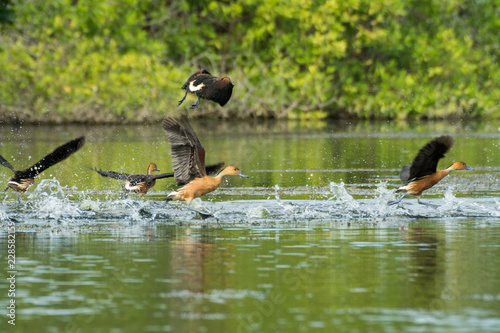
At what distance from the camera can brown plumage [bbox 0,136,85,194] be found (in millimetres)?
14664

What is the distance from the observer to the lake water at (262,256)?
8.14 meters

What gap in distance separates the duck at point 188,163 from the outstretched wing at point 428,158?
8.25ft

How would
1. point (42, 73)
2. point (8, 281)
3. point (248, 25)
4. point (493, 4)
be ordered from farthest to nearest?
point (493, 4), point (248, 25), point (42, 73), point (8, 281)

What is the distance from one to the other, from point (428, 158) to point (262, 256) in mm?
4554

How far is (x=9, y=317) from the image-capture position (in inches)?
325

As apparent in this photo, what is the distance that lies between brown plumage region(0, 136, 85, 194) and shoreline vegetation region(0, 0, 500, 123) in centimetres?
2306

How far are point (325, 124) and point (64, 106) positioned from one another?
392 inches

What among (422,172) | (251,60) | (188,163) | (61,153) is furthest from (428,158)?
(251,60)

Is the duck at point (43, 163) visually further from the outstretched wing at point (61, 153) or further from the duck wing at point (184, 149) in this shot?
the duck wing at point (184, 149)

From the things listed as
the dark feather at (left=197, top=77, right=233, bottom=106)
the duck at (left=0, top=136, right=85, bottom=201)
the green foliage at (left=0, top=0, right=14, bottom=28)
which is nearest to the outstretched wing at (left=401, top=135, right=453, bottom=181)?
the dark feather at (left=197, top=77, right=233, bottom=106)

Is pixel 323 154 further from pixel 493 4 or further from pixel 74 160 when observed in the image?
pixel 493 4

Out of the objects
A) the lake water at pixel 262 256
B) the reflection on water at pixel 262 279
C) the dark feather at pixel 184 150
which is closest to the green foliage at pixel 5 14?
the lake water at pixel 262 256

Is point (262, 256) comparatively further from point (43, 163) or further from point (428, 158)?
point (43, 163)

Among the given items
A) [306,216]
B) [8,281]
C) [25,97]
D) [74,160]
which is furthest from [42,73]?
[8,281]
